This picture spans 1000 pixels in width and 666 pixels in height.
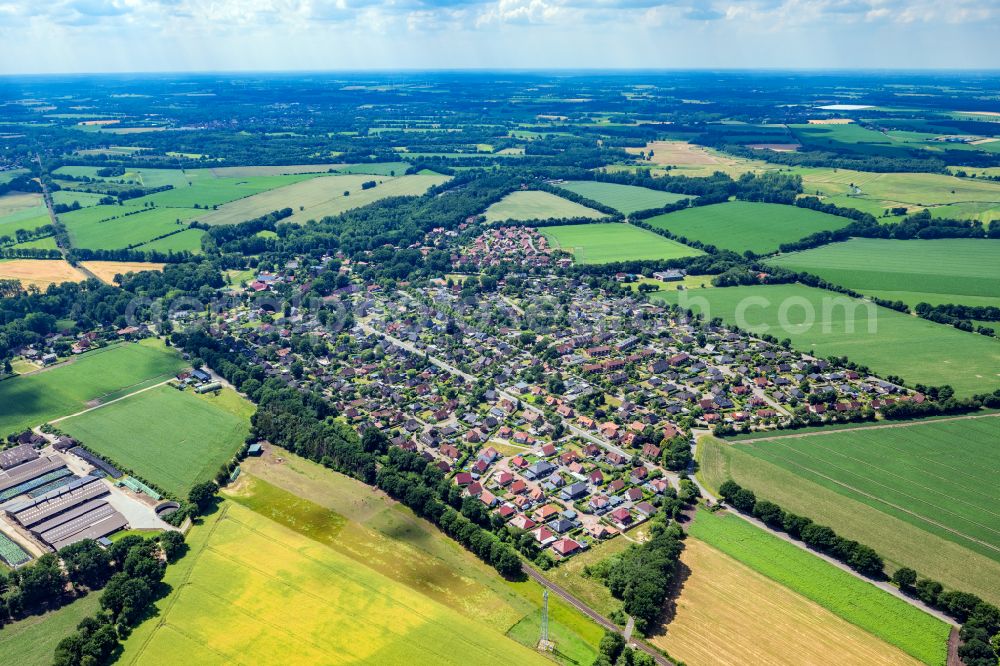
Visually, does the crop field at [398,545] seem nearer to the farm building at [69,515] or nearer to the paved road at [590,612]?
the paved road at [590,612]

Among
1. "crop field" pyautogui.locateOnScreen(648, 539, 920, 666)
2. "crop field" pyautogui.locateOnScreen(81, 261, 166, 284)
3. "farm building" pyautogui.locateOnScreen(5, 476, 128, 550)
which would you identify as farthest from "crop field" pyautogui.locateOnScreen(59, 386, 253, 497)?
"crop field" pyautogui.locateOnScreen(81, 261, 166, 284)

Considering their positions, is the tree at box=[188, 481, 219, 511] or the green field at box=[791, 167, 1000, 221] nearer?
the tree at box=[188, 481, 219, 511]

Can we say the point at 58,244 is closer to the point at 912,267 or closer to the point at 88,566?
the point at 88,566

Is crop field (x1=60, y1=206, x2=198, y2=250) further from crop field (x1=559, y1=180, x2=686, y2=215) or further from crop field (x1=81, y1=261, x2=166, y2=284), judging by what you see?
crop field (x1=559, y1=180, x2=686, y2=215)

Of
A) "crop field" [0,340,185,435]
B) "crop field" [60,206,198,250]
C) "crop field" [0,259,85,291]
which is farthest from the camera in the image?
"crop field" [60,206,198,250]

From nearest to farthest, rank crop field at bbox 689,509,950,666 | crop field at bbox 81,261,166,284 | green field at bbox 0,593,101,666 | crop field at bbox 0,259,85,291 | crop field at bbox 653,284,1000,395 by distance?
1. green field at bbox 0,593,101,666
2. crop field at bbox 689,509,950,666
3. crop field at bbox 653,284,1000,395
4. crop field at bbox 0,259,85,291
5. crop field at bbox 81,261,166,284

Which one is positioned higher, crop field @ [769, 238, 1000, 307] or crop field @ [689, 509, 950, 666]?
crop field @ [769, 238, 1000, 307]

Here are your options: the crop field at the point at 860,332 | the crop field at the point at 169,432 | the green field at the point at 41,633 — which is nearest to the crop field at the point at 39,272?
the crop field at the point at 169,432
